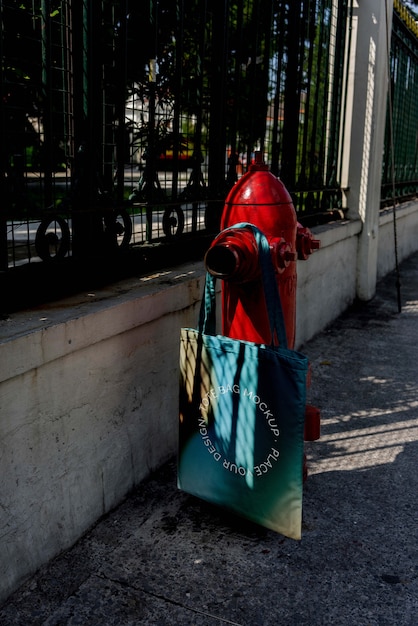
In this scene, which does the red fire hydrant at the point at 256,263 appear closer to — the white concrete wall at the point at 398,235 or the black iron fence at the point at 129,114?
the black iron fence at the point at 129,114

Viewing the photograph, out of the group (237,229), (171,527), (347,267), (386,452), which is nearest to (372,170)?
(347,267)

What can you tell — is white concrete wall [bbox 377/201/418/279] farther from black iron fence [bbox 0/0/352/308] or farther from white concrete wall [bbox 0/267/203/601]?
white concrete wall [bbox 0/267/203/601]

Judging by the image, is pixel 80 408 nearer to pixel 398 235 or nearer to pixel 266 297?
pixel 266 297

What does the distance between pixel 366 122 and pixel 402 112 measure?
3.79 meters

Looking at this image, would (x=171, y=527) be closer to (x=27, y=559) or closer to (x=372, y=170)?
(x=27, y=559)

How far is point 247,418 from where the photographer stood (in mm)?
2547

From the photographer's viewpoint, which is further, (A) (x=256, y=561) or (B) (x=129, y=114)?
(B) (x=129, y=114)

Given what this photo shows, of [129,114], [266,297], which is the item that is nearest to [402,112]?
[129,114]

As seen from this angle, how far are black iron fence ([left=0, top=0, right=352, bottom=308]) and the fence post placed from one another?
1.57 m

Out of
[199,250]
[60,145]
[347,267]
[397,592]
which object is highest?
[60,145]

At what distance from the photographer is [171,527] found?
2.89m

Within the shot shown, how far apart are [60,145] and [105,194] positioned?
1.50ft

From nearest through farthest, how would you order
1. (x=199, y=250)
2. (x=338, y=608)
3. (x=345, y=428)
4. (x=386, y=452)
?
(x=338, y=608) → (x=386, y=452) → (x=345, y=428) → (x=199, y=250)

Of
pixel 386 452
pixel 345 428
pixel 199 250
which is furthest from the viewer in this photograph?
pixel 199 250
